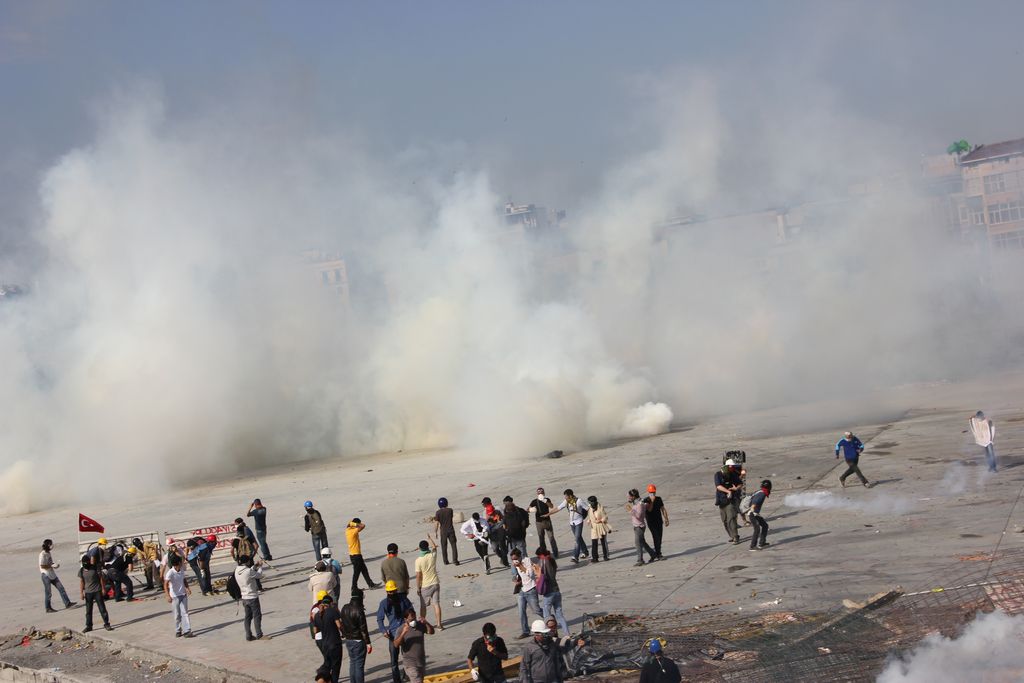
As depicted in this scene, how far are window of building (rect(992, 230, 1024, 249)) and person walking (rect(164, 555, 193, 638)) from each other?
229 ft

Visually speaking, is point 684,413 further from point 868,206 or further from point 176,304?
point 176,304

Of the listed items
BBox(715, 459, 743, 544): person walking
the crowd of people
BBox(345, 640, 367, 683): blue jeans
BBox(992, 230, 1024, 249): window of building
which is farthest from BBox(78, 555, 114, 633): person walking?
BBox(992, 230, 1024, 249): window of building

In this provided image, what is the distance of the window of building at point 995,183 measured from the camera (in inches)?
3063

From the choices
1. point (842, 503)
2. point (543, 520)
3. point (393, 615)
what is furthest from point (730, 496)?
point (393, 615)

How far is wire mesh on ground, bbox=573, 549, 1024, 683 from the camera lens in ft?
36.8

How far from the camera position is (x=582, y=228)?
163 ft

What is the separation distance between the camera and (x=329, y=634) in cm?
1226

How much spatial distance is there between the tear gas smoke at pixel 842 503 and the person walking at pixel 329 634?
426 inches

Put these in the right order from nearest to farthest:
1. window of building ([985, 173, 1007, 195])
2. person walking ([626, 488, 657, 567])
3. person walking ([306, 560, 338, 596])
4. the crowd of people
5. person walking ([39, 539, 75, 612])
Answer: the crowd of people
person walking ([306, 560, 338, 596])
person walking ([626, 488, 657, 567])
person walking ([39, 539, 75, 612])
window of building ([985, 173, 1007, 195])

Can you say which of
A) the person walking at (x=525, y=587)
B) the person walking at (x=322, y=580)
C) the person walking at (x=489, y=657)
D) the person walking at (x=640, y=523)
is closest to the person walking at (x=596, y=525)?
the person walking at (x=640, y=523)

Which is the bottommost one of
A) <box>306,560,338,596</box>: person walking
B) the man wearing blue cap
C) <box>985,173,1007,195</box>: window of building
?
the man wearing blue cap

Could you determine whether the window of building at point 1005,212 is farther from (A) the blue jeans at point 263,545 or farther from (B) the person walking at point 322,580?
(B) the person walking at point 322,580

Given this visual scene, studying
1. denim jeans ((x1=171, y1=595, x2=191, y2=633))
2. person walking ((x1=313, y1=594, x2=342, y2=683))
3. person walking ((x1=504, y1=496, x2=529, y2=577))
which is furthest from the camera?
person walking ((x1=504, y1=496, x2=529, y2=577))

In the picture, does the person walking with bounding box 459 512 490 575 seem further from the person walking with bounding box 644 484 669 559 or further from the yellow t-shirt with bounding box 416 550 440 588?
the yellow t-shirt with bounding box 416 550 440 588
